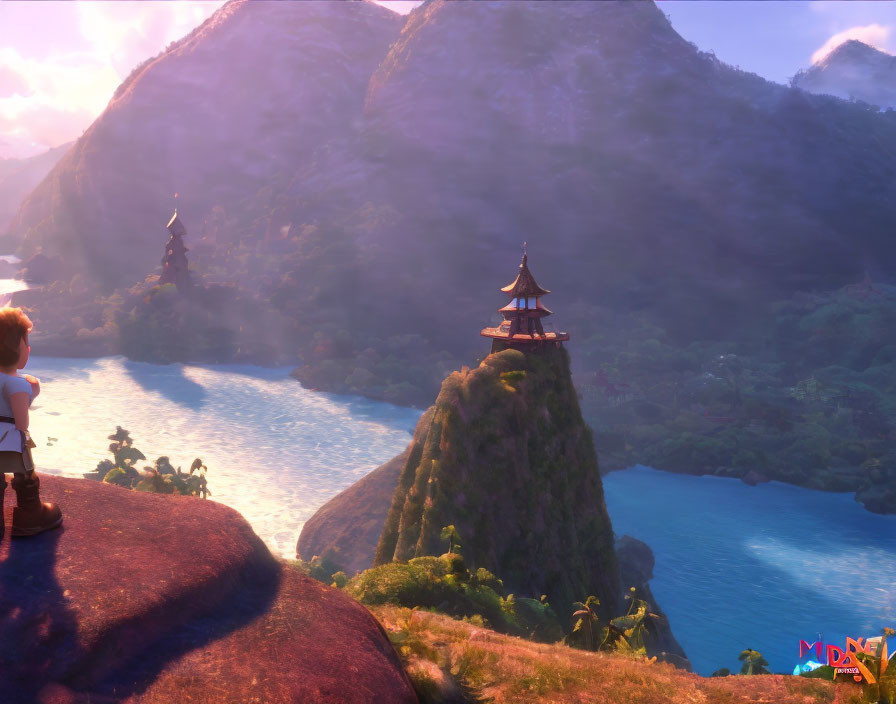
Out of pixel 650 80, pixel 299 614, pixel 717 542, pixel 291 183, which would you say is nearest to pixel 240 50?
pixel 291 183

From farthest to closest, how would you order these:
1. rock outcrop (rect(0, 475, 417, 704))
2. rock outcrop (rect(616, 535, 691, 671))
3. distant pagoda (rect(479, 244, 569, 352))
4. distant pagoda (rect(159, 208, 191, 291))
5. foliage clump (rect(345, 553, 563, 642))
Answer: distant pagoda (rect(159, 208, 191, 291))
distant pagoda (rect(479, 244, 569, 352))
rock outcrop (rect(616, 535, 691, 671))
foliage clump (rect(345, 553, 563, 642))
rock outcrop (rect(0, 475, 417, 704))

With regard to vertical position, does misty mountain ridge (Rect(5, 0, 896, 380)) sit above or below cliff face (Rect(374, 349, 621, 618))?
above

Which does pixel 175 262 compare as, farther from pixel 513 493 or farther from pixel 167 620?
pixel 167 620

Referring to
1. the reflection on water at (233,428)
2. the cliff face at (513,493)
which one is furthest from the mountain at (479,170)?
the cliff face at (513,493)

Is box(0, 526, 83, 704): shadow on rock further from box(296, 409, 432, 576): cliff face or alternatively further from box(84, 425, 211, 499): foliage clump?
box(296, 409, 432, 576): cliff face

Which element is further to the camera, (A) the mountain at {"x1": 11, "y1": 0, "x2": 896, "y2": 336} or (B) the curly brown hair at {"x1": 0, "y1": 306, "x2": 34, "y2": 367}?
(A) the mountain at {"x1": 11, "y1": 0, "x2": 896, "y2": 336}

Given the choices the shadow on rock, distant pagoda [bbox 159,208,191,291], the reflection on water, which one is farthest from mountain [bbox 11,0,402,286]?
the shadow on rock
